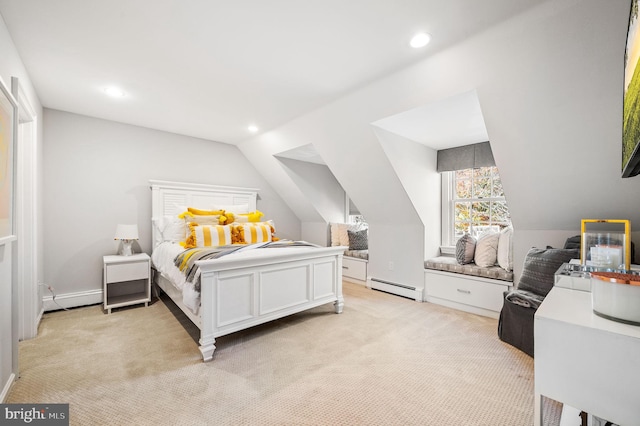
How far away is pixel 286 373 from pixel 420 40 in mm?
2469

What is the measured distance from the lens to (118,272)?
3.11 metres

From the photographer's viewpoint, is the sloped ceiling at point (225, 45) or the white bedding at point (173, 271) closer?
the sloped ceiling at point (225, 45)

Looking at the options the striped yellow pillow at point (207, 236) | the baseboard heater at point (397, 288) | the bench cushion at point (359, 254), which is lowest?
the baseboard heater at point (397, 288)

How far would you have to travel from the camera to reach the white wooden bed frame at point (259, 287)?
2.12 m

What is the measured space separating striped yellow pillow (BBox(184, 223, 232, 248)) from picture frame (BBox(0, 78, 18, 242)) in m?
1.48

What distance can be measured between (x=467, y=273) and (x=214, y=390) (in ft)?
9.06

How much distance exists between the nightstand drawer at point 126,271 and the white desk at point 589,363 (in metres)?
3.62

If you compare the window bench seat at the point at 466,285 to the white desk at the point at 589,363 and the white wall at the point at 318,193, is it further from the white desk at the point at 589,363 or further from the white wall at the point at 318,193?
the white desk at the point at 589,363

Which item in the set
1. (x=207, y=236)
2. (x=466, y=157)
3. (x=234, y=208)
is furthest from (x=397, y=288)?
(x=234, y=208)

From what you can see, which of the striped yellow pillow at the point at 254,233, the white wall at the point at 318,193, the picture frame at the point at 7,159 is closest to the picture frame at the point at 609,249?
the striped yellow pillow at the point at 254,233

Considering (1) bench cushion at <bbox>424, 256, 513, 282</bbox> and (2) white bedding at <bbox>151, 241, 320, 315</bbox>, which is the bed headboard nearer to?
(2) white bedding at <bbox>151, 241, 320, 315</bbox>

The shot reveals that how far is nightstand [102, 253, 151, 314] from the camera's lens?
3.06 metres

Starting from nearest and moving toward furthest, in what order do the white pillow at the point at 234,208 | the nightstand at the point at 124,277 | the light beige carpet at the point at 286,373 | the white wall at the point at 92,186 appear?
1. the light beige carpet at the point at 286,373
2. the nightstand at the point at 124,277
3. the white wall at the point at 92,186
4. the white pillow at the point at 234,208

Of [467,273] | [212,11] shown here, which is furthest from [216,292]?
[467,273]
